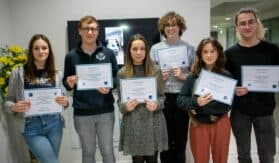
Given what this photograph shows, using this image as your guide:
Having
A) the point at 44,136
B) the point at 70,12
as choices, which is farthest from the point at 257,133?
the point at 70,12

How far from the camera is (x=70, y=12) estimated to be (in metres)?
3.82

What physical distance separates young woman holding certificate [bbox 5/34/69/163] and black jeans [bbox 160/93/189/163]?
0.89 m

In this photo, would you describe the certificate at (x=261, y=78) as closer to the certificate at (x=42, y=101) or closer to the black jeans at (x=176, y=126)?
the black jeans at (x=176, y=126)

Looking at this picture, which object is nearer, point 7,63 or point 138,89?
point 138,89

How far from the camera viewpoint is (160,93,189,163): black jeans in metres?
2.70

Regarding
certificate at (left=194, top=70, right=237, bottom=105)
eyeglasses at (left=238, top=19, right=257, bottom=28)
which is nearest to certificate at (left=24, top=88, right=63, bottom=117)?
certificate at (left=194, top=70, right=237, bottom=105)

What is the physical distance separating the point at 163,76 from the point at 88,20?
77 centimetres

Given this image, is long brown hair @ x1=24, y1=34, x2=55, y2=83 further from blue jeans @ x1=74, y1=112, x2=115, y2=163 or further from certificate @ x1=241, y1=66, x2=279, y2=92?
certificate @ x1=241, y1=66, x2=279, y2=92

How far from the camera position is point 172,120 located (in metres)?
2.73

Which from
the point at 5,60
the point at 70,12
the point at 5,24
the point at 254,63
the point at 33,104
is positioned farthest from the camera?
the point at 70,12

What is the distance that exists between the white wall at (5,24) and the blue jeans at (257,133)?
103 inches

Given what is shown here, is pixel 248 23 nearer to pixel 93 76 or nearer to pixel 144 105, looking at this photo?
pixel 144 105

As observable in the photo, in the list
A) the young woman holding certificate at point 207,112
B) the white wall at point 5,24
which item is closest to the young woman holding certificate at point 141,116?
the young woman holding certificate at point 207,112

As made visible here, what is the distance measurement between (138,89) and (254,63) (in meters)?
0.93
